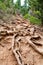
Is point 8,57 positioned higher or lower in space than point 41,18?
higher

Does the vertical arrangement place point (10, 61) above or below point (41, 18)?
above

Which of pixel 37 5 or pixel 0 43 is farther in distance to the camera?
pixel 37 5

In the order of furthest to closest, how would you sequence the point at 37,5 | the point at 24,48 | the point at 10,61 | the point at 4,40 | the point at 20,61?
the point at 37,5 → the point at 4,40 → the point at 24,48 → the point at 10,61 → the point at 20,61

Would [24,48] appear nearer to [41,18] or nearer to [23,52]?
[23,52]

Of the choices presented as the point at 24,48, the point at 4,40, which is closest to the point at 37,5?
the point at 4,40

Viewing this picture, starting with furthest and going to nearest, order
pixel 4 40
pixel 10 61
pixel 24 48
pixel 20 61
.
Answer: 1. pixel 4 40
2. pixel 24 48
3. pixel 10 61
4. pixel 20 61

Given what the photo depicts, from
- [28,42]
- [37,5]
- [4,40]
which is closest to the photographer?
[28,42]

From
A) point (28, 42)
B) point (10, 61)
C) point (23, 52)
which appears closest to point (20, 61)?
point (10, 61)

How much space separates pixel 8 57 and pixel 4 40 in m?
2.14

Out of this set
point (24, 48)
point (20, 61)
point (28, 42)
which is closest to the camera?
point (20, 61)

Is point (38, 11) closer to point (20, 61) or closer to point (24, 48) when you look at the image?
point (24, 48)

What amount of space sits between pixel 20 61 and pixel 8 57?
87cm

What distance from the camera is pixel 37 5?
13086mm

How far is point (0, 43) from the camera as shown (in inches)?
304
